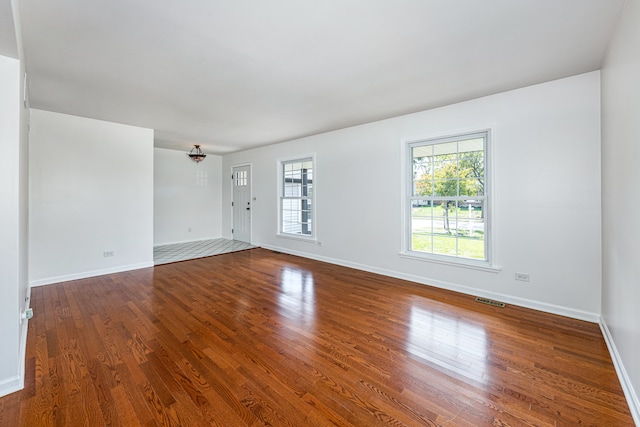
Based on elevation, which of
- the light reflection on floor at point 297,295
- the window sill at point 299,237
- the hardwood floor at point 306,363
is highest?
the window sill at point 299,237

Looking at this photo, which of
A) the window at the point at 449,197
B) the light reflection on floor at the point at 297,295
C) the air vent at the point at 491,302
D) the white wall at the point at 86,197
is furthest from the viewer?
the white wall at the point at 86,197

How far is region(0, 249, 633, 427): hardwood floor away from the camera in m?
1.59

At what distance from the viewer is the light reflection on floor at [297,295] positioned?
297 centimetres

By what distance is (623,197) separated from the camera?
1.88 m

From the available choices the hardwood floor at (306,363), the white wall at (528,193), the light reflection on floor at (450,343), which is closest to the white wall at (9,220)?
the hardwood floor at (306,363)

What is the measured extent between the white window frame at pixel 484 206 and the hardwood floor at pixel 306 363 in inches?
19.0

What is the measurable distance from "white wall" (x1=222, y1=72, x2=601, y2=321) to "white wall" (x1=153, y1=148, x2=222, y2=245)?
494 centimetres

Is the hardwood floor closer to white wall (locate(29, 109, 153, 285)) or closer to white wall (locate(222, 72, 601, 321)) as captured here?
white wall (locate(222, 72, 601, 321))

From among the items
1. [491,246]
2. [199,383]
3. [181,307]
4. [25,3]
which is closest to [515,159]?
[491,246]

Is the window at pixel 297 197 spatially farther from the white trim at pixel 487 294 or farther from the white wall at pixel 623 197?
the white wall at pixel 623 197

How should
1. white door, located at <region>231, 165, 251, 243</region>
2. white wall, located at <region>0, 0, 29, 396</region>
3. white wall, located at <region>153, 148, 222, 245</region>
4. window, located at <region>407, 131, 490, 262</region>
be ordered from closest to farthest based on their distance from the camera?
1. white wall, located at <region>0, 0, 29, 396</region>
2. window, located at <region>407, 131, 490, 262</region>
3. white wall, located at <region>153, 148, 222, 245</region>
4. white door, located at <region>231, 165, 251, 243</region>

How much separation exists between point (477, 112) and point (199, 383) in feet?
13.0

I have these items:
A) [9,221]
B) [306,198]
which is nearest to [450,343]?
[9,221]

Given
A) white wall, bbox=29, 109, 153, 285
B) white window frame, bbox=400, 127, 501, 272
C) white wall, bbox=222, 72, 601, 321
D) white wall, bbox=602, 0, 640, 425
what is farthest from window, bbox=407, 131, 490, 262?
white wall, bbox=29, 109, 153, 285
